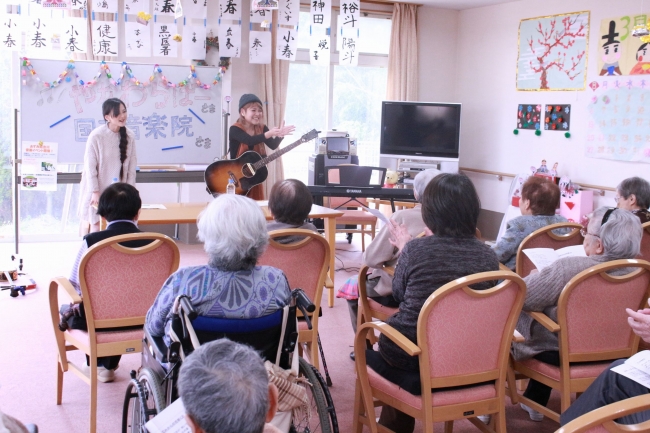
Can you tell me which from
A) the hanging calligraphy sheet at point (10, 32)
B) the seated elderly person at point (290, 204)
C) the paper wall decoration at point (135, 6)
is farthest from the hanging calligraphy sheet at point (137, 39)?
the seated elderly person at point (290, 204)

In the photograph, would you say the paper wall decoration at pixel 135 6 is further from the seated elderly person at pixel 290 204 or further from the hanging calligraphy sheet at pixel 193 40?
the seated elderly person at pixel 290 204

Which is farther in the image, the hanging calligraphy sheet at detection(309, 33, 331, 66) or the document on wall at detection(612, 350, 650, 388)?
the hanging calligraphy sheet at detection(309, 33, 331, 66)

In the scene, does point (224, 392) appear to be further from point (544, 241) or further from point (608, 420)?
point (544, 241)

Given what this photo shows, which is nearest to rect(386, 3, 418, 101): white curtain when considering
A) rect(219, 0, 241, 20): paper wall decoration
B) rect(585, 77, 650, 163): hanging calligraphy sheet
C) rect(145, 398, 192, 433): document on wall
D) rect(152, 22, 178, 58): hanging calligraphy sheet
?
rect(219, 0, 241, 20): paper wall decoration

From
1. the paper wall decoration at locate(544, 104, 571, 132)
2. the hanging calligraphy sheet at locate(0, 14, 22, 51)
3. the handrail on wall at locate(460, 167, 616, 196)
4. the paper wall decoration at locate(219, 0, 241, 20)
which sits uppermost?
the paper wall decoration at locate(219, 0, 241, 20)

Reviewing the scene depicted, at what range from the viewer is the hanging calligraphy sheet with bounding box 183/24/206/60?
6445mm

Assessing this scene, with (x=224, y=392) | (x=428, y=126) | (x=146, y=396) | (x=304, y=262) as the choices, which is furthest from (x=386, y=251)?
(x=428, y=126)

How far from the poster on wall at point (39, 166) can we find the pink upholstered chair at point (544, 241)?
3737 mm

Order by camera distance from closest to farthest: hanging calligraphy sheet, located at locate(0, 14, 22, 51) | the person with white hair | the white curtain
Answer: the person with white hair, hanging calligraphy sheet, located at locate(0, 14, 22, 51), the white curtain

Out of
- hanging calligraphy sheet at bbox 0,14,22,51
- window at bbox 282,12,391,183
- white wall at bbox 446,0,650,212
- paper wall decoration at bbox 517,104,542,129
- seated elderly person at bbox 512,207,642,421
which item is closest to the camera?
seated elderly person at bbox 512,207,642,421

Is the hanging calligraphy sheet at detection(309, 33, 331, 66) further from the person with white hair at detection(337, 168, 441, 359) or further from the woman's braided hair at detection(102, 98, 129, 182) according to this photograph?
the person with white hair at detection(337, 168, 441, 359)

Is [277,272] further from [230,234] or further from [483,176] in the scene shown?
[483,176]

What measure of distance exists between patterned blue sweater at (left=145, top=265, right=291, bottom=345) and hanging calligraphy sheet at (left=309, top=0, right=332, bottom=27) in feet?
15.4

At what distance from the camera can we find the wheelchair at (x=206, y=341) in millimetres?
1887
